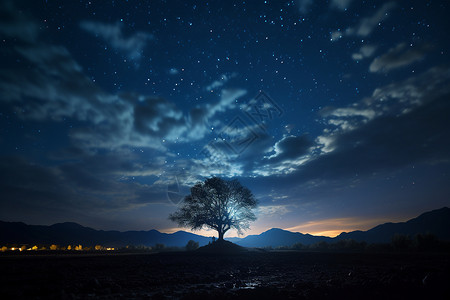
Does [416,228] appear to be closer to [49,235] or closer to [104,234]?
[104,234]

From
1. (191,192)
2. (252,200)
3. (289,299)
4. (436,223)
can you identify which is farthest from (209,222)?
(436,223)

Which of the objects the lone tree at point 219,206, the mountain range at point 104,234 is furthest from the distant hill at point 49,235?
the lone tree at point 219,206

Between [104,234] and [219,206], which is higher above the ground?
[219,206]

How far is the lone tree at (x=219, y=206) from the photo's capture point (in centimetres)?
3594

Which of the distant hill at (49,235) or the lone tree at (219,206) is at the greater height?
the lone tree at (219,206)

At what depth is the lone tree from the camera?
118ft

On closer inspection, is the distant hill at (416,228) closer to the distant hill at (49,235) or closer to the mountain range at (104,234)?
the mountain range at (104,234)

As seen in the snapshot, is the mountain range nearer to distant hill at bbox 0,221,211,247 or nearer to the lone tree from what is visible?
distant hill at bbox 0,221,211,247

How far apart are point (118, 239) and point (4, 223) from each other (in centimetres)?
7571

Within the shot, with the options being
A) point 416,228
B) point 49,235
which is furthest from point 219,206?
point 49,235

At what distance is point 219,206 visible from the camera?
36.5 meters

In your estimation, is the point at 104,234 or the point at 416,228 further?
the point at 104,234

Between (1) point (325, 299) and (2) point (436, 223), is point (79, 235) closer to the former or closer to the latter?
(1) point (325, 299)

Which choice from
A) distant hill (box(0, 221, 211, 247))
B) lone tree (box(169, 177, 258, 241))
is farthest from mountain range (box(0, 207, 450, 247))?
lone tree (box(169, 177, 258, 241))
